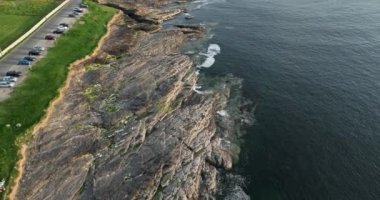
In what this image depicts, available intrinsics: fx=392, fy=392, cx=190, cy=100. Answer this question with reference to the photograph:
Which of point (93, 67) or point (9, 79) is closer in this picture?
point (9, 79)

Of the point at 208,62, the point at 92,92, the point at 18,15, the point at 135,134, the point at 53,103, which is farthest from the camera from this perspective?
the point at 18,15

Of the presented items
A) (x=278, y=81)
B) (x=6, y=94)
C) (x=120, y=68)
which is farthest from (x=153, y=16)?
(x=6, y=94)

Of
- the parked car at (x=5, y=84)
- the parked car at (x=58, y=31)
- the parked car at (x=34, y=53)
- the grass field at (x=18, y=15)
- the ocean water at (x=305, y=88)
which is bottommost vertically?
the ocean water at (x=305, y=88)

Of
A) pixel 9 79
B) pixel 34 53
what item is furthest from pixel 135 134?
pixel 34 53

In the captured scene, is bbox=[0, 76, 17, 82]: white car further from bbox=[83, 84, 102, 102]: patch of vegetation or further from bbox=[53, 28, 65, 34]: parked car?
bbox=[53, 28, 65, 34]: parked car

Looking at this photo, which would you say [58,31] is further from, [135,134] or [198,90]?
[135,134]

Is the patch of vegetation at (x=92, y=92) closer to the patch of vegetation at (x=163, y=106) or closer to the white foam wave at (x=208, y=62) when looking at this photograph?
the patch of vegetation at (x=163, y=106)

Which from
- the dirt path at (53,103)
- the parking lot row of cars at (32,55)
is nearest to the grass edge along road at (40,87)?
the dirt path at (53,103)
